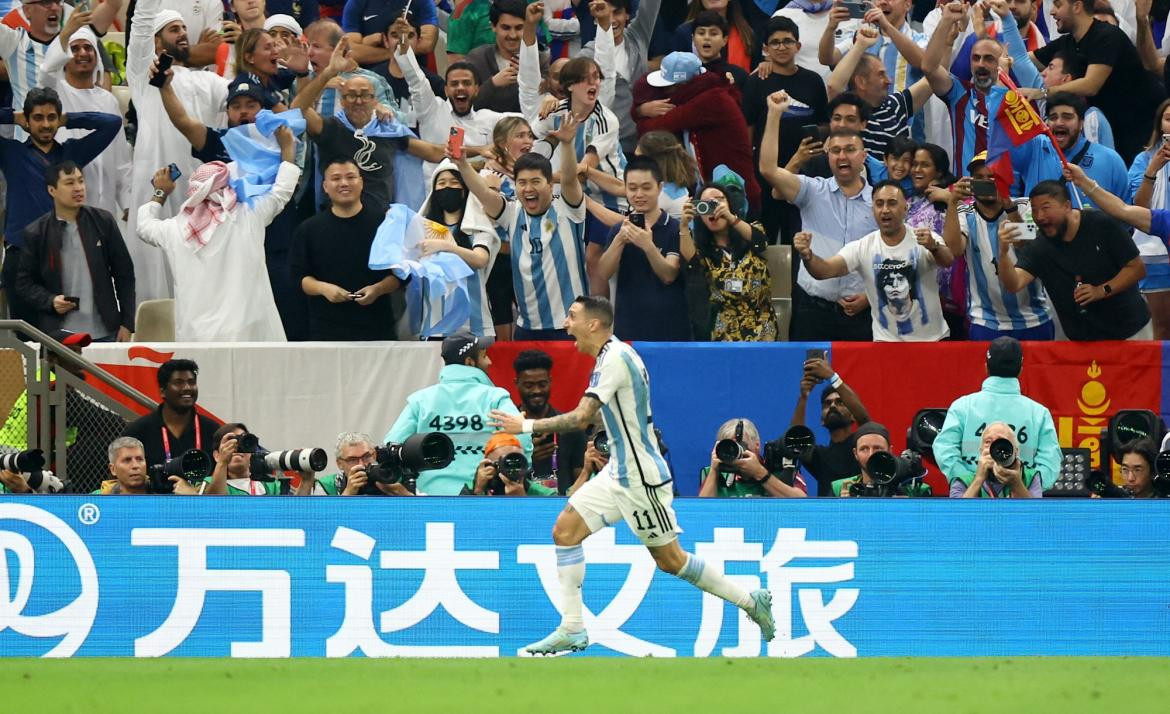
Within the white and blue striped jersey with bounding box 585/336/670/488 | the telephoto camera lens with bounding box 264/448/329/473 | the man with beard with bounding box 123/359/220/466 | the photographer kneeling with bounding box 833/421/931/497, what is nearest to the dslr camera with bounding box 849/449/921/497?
the photographer kneeling with bounding box 833/421/931/497

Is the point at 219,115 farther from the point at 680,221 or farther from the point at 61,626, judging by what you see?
the point at 61,626

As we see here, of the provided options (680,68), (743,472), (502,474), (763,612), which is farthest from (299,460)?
(680,68)

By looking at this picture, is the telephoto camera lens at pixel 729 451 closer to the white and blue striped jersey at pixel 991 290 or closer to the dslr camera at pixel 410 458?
the dslr camera at pixel 410 458

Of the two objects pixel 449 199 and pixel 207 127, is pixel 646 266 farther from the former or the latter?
pixel 207 127

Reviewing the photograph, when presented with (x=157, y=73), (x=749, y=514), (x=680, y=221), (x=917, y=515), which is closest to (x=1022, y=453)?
(x=917, y=515)

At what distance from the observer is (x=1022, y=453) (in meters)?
A: 10.1

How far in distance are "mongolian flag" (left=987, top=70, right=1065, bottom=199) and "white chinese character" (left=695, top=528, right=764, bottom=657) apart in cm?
374

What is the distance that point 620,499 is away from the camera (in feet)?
28.4

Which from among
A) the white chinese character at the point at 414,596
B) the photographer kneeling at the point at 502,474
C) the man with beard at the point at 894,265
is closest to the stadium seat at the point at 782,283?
the man with beard at the point at 894,265

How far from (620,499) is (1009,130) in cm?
493

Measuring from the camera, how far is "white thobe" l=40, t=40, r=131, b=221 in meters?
12.9

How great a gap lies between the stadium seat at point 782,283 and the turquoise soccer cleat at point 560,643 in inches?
162

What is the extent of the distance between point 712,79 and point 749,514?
4.48 m

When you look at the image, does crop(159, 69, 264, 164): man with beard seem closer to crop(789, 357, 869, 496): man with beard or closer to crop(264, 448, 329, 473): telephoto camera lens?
crop(264, 448, 329, 473): telephoto camera lens
